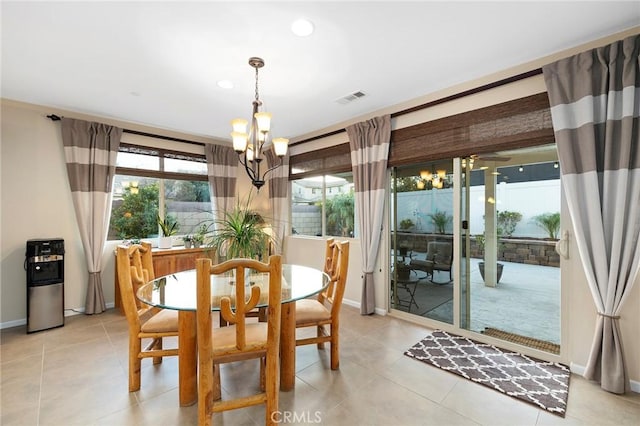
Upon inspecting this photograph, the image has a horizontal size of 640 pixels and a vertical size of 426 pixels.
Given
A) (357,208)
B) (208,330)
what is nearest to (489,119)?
(357,208)

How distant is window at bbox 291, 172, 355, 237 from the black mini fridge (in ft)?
10.6

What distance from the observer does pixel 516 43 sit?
2.22 meters

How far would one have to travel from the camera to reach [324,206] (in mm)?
4535

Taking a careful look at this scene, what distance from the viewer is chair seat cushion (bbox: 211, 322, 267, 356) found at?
161 centimetres

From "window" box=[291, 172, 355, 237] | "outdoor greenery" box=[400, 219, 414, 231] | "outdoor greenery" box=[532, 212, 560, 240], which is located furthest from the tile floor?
"window" box=[291, 172, 355, 237]

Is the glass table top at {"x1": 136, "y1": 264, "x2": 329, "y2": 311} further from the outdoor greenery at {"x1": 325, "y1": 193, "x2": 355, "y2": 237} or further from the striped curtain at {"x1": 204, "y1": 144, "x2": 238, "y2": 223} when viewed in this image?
the striped curtain at {"x1": 204, "y1": 144, "x2": 238, "y2": 223}

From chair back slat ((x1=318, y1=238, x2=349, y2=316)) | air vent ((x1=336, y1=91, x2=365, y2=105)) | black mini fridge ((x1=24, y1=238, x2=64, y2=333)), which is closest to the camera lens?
→ chair back slat ((x1=318, y1=238, x2=349, y2=316))

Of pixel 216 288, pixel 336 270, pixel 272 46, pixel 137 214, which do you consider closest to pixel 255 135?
pixel 272 46

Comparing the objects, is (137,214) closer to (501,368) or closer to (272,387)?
(272,387)

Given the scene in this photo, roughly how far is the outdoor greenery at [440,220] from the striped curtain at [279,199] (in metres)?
2.65

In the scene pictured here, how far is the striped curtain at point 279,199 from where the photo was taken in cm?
498

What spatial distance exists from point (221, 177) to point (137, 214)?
1.38 m

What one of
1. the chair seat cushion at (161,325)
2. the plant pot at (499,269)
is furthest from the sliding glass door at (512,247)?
the chair seat cushion at (161,325)

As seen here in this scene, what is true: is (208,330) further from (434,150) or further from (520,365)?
(434,150)
